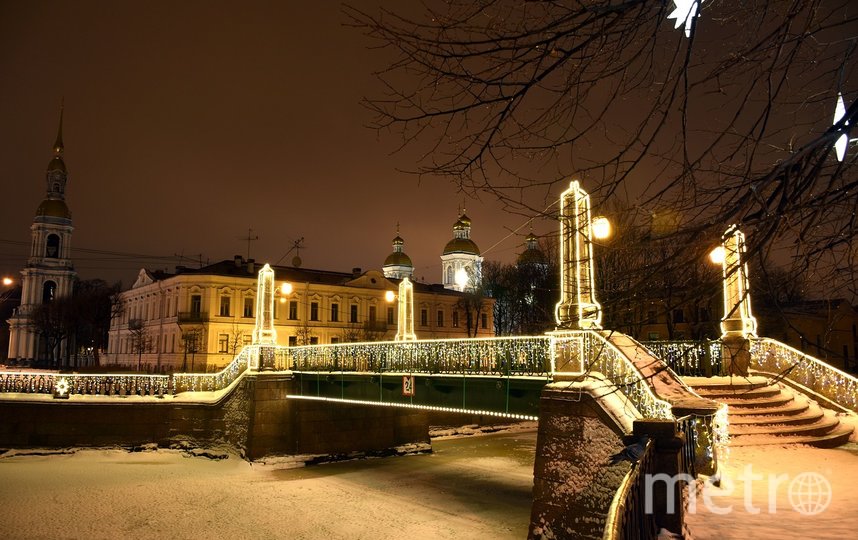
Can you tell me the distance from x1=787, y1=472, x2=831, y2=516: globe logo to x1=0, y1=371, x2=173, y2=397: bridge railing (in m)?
22.4

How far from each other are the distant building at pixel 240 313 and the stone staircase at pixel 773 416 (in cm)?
3319

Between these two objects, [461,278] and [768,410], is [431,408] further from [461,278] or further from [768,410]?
[461,278]

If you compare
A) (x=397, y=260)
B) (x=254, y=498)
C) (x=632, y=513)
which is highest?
(x=397, y=260)

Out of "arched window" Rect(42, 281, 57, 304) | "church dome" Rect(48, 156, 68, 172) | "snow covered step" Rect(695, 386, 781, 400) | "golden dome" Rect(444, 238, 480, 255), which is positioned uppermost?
"church dome" Rect(48, 156, 68, 172)

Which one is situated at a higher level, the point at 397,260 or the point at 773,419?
the point at 397,260

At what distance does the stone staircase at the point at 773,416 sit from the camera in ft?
43.1

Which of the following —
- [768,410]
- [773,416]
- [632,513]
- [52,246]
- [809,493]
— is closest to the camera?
[632,513]

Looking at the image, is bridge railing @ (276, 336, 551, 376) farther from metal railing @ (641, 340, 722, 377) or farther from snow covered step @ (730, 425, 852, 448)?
metal railing @ (641, 340, 722, 377)

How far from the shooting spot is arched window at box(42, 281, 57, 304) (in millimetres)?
71688

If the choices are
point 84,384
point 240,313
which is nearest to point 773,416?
point 84,384

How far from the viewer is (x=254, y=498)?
17.8 metres

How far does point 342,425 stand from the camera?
23828 mm

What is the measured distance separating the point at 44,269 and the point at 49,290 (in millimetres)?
2797

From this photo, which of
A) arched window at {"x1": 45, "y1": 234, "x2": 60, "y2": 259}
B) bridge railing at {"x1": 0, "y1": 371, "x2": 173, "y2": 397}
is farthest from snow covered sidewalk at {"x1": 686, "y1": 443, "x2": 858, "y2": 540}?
arched window at {"x1": 45, "y1": 234, "x2": 60, "y2": 259}
